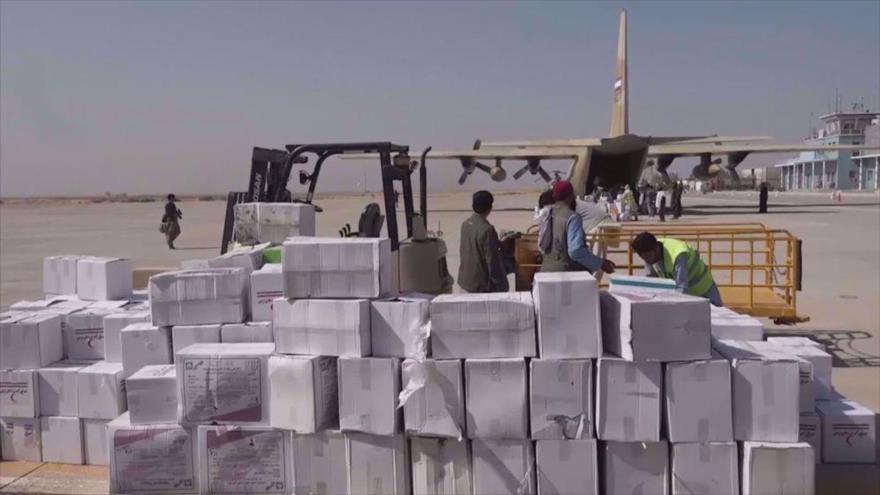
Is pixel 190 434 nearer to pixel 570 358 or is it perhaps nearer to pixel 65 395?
pixel 65 395

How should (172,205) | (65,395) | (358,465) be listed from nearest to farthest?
(358,465), (65,395), (172,205)

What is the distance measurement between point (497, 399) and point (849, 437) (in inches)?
87.1

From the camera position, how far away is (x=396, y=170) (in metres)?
7.52

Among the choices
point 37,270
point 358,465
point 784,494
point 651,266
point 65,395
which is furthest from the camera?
point 37,270

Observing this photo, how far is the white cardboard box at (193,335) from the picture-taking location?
489 centimetres

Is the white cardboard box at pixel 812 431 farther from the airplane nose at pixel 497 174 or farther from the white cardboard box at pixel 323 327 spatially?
the airplane nose at pixel 497 174

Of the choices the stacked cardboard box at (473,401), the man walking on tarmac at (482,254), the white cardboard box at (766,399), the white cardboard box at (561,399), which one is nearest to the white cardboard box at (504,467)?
the stacked cardboard box at (473,401)

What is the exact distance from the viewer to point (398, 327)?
4234 millimetres

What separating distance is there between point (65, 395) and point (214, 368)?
1.49 meters

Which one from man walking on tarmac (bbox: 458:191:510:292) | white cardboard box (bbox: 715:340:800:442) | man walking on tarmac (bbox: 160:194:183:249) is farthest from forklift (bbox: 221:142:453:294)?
man walking on tarmac (bbox: 160:194:183:249)

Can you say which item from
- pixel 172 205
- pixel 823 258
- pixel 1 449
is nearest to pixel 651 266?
pixel 1 449

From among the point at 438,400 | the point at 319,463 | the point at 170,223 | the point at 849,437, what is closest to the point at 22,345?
the point at 319,463

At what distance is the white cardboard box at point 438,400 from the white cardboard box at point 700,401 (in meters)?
1.14

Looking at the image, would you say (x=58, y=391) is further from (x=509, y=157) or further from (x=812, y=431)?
(x=509, y=157)
